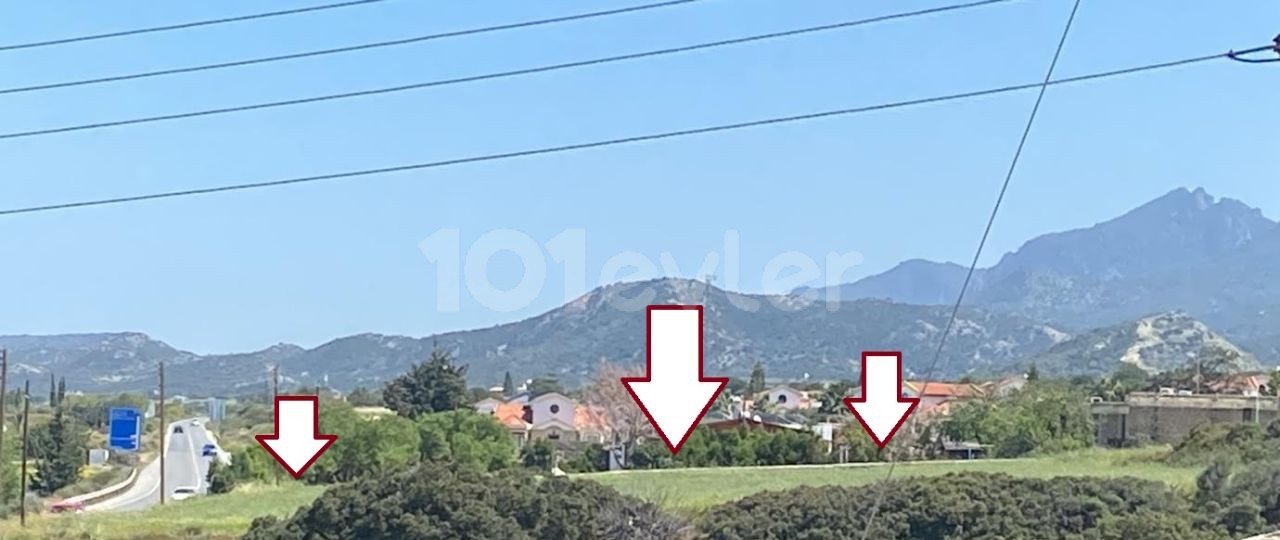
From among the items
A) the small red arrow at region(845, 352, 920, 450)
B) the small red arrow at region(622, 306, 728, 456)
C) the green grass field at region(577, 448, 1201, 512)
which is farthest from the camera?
the green grass field at region(577, 448, 1201, 512)

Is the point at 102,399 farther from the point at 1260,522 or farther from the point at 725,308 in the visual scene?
the point at 1260,522

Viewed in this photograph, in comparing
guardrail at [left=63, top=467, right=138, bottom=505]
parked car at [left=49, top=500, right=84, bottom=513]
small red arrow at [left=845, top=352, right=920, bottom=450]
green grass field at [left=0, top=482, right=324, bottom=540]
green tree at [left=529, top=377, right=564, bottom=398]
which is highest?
small red arrow at [left=845, top=352, right=920, bottom=450]

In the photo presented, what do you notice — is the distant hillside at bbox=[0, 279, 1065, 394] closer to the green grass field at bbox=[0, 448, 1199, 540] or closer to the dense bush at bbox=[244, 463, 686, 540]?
the green grass field at bbox=[0, 448, 1199, 540]

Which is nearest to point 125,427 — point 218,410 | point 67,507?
point 67,507

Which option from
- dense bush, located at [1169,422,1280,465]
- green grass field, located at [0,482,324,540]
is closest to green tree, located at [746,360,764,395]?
dense bush, located at [1169,422,1280,465]

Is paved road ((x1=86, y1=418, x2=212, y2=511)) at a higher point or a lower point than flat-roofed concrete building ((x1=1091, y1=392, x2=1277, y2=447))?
lower

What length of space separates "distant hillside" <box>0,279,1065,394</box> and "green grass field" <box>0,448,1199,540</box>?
36247mm

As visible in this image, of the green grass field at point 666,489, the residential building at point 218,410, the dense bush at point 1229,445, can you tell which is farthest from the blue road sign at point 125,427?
the dense bush at point 1229,445

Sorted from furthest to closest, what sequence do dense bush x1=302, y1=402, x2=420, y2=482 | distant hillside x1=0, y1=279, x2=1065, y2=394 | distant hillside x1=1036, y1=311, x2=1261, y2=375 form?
1. distant hillside x1=1036, y1=311, x2=1261, y2=375
2. distant hillside x1=0, y1=279, x2=1065, y2=394
3. dense bush x1=302, y1=402, x2=420, y2=482

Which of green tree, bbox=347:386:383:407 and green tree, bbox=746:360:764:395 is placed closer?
green tree, bbox=347:386:383:407

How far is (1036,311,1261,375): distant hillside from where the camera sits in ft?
344

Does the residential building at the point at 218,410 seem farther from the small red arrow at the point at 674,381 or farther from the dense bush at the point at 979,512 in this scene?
the small red arrow at the point at 674,381

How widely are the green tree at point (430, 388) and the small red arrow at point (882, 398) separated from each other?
38.5 m

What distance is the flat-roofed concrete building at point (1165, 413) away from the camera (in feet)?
149
